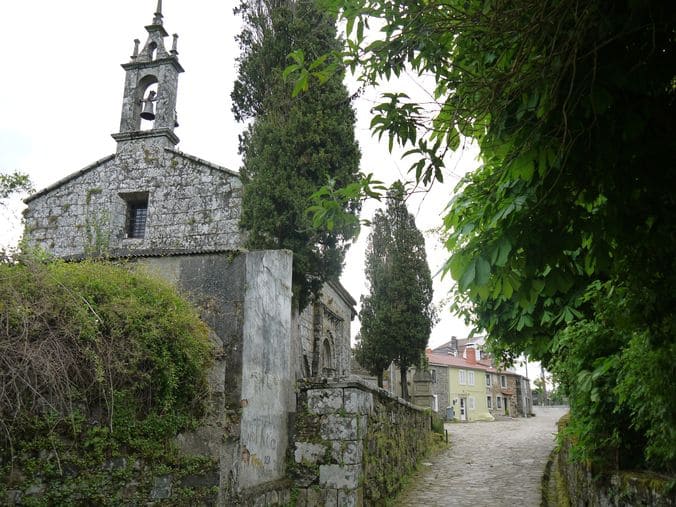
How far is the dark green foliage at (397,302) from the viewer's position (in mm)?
22766

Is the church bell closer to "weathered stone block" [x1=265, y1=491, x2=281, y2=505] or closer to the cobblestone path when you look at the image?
"weathered stone block" [x1=265, y1=491, x2=281, y2=505]

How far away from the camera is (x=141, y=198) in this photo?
13.0 m

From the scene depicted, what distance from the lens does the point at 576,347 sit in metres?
4.46

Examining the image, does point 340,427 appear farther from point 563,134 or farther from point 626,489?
point 563,134

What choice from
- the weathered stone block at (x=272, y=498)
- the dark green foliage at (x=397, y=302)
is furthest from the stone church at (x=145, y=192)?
the dark green foliage at (x=397, y=302)

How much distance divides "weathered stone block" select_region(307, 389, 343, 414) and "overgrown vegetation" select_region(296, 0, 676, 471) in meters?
4.54

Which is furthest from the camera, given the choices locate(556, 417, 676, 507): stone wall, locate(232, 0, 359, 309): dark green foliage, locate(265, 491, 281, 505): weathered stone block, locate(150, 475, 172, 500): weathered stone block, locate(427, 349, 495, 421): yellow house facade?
locate(427, 349, 495, 421): yellow house facade

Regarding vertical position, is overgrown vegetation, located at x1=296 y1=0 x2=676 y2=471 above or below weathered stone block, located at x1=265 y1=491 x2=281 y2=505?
above

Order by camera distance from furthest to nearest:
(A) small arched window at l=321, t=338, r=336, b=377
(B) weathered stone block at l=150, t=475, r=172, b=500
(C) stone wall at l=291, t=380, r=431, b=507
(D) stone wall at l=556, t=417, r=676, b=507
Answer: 1. (A) small arched window at l=321, t=338, r=336, b=377
2. (C) stone wall at l=291, t=380, r=431, b=507
3. (B) weathered stone block at l=150, t=475, r=172, b=500
4. (D) stone wall at l=556, t=417, r=676, b=507

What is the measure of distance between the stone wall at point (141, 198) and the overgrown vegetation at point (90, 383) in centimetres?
651

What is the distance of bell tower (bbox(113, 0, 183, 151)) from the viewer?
1302 cm

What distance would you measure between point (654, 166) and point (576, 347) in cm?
231

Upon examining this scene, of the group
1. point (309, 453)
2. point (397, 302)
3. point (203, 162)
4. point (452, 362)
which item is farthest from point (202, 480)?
point (452, 362)

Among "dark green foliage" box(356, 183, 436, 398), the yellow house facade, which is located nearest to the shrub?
"dark green foliage" box(356, 183, 436, 398)
